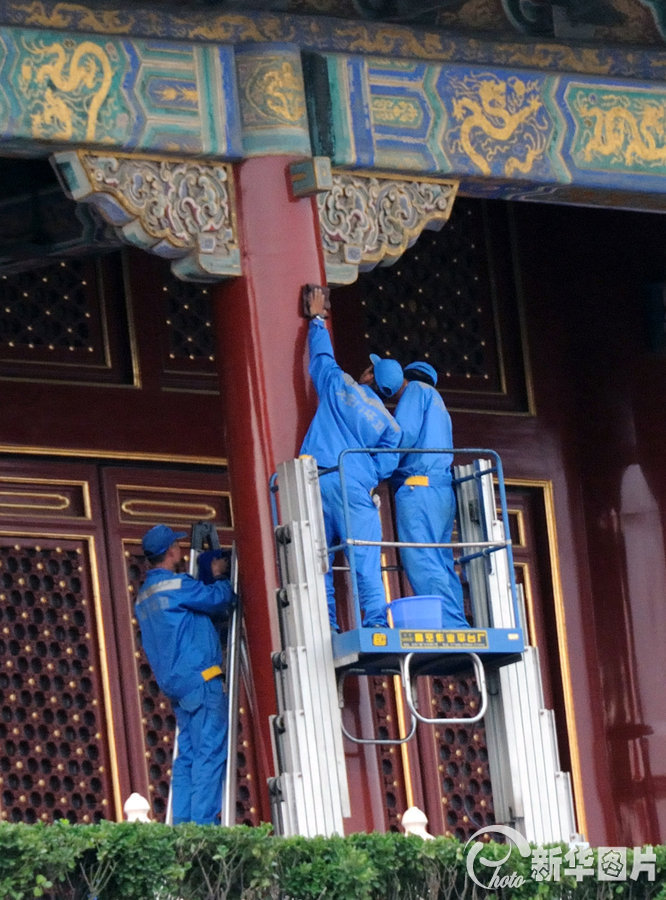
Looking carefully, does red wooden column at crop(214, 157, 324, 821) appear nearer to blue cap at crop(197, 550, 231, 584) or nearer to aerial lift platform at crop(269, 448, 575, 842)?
aerial lift platform at crop(269, 448, 575, 842)

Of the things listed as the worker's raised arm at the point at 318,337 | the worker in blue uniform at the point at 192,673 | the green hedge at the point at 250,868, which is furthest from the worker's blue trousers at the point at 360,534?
the green hedge at the point at 250,868

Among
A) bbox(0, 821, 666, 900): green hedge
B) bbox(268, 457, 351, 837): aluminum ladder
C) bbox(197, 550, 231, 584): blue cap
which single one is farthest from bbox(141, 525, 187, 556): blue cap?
bbox(0, 821, 666, 900): green hedge

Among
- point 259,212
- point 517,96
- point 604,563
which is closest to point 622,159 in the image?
point 517,96

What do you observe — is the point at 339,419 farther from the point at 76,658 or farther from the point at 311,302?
the point at 76,658

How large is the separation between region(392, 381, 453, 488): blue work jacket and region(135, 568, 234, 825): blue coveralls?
939 millimetres

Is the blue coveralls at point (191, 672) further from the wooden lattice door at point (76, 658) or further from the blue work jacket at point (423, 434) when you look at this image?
the wooden lattice door at point (76, 658)

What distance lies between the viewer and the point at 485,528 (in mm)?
12250

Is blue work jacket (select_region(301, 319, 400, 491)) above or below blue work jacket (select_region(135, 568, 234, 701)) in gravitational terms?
above

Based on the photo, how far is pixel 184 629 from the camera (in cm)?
1238

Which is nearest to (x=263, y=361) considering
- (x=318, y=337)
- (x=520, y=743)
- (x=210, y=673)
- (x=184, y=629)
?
(x=318, y=337)

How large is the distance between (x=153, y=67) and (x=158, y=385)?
8.65ft

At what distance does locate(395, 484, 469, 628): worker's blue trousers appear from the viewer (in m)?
12.3

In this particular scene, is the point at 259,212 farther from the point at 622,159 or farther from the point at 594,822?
the point at 594,822

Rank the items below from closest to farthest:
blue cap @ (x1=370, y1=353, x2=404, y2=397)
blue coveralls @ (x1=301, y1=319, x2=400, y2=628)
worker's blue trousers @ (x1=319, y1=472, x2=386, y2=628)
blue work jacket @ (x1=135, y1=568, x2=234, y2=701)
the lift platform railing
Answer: the lift platform railing
worker's blue trousers @ (x1=319, y1=472, x2=386, y2=628)
blue coveralls @ (x1=301, y1=319, x2=400, y2=628)
blue work jacket @ (x1=135, y1=568, x2=234, y2=701)
blue cap @ (x1=370, y1=353, x2=404, y2=397)
